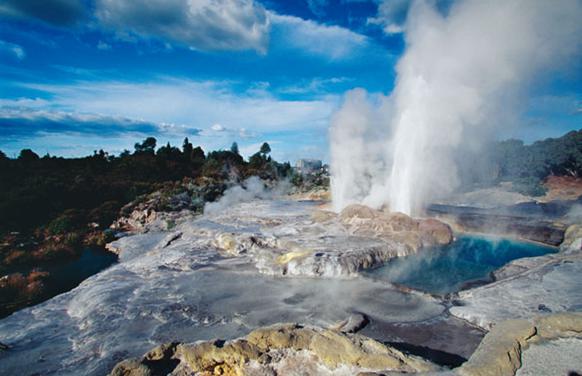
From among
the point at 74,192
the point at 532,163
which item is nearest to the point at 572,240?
the point at 532,163

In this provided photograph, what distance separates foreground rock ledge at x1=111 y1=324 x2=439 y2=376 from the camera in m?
5.94

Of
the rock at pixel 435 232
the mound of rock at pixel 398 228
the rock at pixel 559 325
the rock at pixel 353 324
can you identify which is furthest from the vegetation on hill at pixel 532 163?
the rock at pixel 353 324

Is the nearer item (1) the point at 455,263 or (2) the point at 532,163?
(1) the point at 455,263

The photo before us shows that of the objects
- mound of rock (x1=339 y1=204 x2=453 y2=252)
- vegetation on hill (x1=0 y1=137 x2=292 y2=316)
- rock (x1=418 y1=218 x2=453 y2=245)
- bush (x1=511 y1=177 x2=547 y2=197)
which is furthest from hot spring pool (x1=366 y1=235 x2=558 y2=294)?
bush (x1=511 y1=177 x2=547 y2=197)

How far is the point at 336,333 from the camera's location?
21.4 feet

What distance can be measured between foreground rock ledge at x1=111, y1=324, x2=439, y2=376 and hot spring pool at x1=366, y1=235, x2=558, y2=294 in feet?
18.6

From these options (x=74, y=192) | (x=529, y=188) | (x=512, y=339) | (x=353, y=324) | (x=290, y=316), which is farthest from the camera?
(x=529, y=188)

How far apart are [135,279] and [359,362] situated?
9063 millimetres

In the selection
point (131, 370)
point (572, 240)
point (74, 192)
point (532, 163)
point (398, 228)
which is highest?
point (532, 163)

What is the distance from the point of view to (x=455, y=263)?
13945mm

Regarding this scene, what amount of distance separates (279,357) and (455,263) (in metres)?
10.2

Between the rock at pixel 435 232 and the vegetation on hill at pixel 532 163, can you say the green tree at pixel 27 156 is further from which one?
the vegetation on hill at pixel 532 163

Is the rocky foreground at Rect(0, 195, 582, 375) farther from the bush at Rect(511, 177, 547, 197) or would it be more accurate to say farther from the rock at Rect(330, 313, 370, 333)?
the bush at Rect(511, 177, 547, 197)

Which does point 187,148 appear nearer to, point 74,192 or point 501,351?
point 74,192
